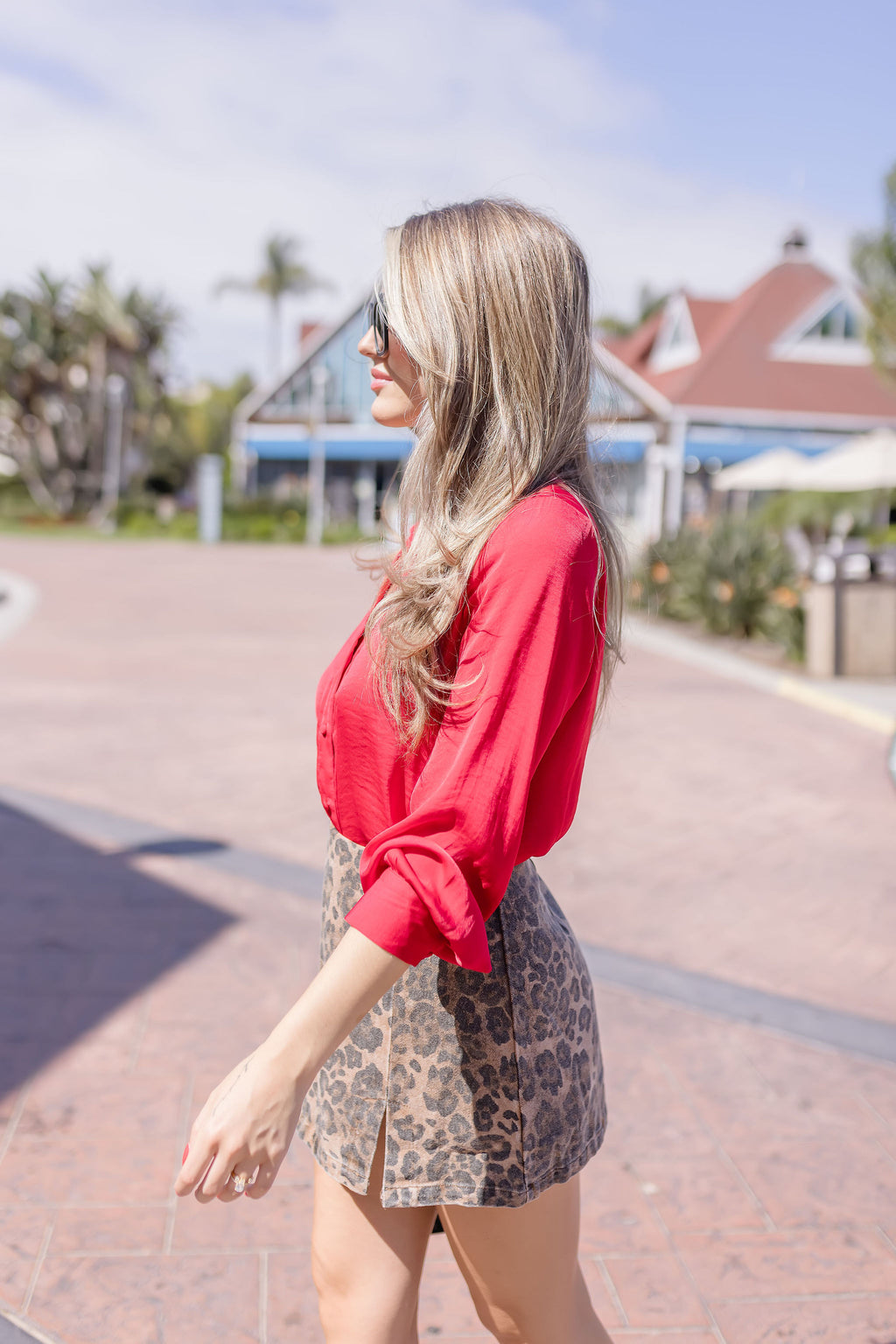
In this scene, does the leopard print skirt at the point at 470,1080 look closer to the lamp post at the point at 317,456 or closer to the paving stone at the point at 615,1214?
the paving stone at the point at 615,1214

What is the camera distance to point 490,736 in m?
1.27

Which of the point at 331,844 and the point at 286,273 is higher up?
the point at 286,273

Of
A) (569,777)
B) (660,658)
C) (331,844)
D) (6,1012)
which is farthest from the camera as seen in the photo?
(660,658)

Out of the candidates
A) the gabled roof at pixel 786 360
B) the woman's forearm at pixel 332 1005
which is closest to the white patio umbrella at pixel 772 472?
the gabled roof at pixel 786 360

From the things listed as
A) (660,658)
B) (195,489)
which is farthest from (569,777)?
(195,489)

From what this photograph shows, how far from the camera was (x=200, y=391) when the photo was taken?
73.5m

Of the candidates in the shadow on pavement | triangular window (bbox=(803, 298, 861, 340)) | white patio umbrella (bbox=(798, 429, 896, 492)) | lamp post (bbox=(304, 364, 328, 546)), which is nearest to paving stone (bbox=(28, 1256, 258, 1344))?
the shadow on pavement

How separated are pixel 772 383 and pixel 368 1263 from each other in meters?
32.0

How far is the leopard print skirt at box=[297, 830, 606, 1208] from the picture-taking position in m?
1.48

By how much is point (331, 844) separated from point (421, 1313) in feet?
4.52

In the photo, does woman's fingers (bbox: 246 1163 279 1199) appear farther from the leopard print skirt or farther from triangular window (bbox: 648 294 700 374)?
triangular window (bbox: 648 294 700 374)

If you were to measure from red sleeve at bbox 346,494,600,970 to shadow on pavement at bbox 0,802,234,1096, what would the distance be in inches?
98.3

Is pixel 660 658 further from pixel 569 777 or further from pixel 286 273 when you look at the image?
pixel 286 273

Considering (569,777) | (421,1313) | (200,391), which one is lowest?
(421,1313)
